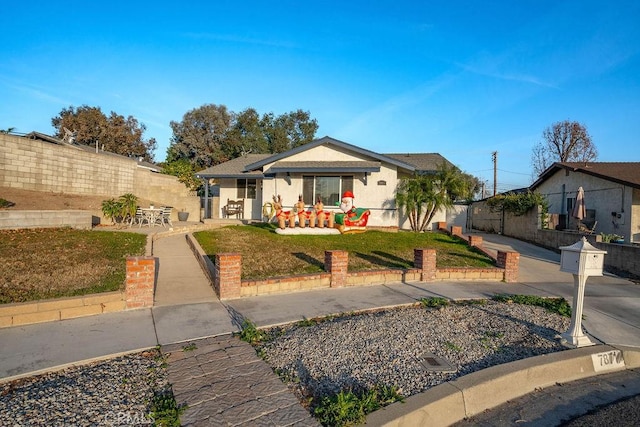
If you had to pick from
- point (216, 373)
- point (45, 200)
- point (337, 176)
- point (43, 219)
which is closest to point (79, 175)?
point (45, 200)

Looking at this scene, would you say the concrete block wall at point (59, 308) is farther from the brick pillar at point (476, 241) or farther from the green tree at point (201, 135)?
the green tree at point (201, 135)

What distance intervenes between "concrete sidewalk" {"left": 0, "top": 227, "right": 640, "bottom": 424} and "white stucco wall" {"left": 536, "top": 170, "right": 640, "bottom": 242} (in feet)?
23.2

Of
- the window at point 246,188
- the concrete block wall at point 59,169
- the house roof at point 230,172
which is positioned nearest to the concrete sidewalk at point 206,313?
the house roof at point 230,172

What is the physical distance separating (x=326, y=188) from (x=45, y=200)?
12171mm

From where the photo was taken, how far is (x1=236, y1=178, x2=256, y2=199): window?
1969 cm

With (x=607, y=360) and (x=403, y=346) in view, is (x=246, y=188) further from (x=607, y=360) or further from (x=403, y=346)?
(x=607, y=360)

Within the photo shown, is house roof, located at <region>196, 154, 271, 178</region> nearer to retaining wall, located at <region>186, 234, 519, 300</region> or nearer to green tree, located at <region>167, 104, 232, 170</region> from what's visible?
retaining wall, located at <region>186, 234, 519, 300</region>

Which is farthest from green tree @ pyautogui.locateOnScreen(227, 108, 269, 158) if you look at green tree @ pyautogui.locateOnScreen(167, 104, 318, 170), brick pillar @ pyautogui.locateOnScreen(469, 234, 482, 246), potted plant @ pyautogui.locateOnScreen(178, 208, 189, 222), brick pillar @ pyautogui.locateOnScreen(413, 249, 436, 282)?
brick pillar @ pyautogui.locateOnScreen(413, 249, 436, 282)

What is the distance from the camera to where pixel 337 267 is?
774cm

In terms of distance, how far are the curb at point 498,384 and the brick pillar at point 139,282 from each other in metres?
4.40

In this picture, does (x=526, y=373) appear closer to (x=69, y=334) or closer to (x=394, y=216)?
(x=69, y=334)

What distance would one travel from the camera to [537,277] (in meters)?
10.1

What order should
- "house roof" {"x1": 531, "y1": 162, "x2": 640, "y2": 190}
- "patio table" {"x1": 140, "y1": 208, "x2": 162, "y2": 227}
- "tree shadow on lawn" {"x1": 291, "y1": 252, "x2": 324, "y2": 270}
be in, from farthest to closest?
1. "patio table" {"x1": 140, "y1": 208, "x2": 162, "y2": 227}
2. "house roof" {"x1": 531, "y1": 162, "x2": 640, "y2": 190}
3. "tree shadow on lawn" {"x1": 291, "y1": 252, "x2": 324, "y2": 270}

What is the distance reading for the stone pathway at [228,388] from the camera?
300 cm
